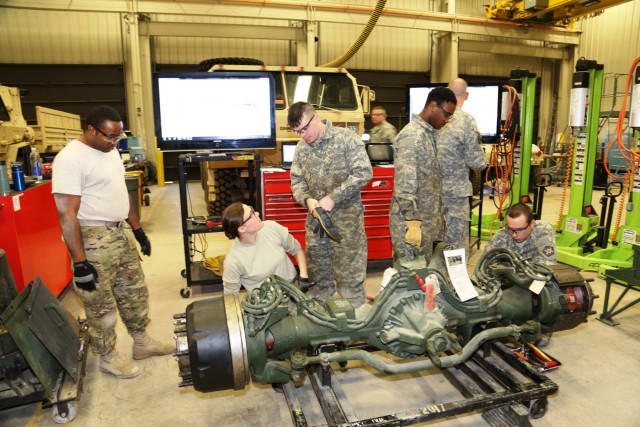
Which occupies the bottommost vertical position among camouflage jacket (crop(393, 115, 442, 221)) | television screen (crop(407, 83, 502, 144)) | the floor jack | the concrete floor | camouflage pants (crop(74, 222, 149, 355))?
the concrete floor

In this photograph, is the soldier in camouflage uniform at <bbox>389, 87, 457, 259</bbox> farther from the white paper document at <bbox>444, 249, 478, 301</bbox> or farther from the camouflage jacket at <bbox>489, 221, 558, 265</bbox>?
the white paper document at <bbox>444, 249, 478, 301</bbox>

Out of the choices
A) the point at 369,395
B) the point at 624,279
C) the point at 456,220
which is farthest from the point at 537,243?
the point at 369,395

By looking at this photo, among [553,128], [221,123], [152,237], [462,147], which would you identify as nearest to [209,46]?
[152,237]

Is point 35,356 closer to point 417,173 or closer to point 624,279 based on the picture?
point 417,173

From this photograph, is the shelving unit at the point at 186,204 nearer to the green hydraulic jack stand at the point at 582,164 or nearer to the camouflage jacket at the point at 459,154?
the camouflage jacket at the point at 459,154

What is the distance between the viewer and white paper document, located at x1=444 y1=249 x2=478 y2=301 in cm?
188

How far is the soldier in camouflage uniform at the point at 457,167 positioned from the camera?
3.40 metres

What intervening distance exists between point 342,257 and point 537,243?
1347 mm

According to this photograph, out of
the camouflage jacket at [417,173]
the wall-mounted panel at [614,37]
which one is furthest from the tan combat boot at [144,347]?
the wall-mounted panel at [614,37]

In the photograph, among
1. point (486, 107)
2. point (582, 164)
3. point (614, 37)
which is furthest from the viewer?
point (614, 37)

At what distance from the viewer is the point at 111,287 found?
2.67m

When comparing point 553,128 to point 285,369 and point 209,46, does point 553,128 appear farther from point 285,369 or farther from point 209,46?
point 285,369

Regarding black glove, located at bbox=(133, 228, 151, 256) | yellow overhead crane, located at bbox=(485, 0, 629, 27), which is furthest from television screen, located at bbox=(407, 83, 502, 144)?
yellow overhead crane, located at bbox=(485, 0, 629, 27)

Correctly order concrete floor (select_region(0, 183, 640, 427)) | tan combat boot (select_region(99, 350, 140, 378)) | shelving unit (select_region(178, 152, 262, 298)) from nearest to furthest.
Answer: concrete floor (select_region(0, 183, 640, 427)) < tan combat boot (select_region(99, 350, 140, 378)) < shelving unit (select_region(178, 152, 262, 298))
